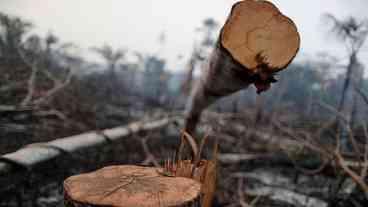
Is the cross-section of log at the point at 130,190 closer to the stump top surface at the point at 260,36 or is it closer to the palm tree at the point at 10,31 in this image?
the stump top surface at the point at 260,36

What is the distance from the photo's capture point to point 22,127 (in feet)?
19.9

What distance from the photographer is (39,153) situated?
314 cm

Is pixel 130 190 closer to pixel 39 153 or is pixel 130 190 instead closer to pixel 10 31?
pixel 39 153

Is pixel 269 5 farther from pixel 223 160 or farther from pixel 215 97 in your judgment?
pixel 223 160

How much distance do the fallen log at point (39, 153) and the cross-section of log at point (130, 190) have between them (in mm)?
1815

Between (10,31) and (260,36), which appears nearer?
(260,36)

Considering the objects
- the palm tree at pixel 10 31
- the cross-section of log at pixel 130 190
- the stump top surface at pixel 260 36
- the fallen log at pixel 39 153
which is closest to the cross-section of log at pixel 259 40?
the stump top surface at pixel 260 36

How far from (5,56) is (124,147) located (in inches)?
246

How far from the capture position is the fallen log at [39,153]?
9.32 ft

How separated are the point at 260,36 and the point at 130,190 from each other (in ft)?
2.67

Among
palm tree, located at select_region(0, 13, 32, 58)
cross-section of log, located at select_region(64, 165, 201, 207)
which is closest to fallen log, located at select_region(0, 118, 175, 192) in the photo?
cross-section of log, located at select_region(64, 165, 201, 207)

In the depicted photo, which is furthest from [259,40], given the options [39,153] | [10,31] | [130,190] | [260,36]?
[10,31]

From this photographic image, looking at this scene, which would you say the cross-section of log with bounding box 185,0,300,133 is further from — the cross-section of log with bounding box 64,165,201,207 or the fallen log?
the fallen log

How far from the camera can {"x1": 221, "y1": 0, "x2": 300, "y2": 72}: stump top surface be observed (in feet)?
4.42
